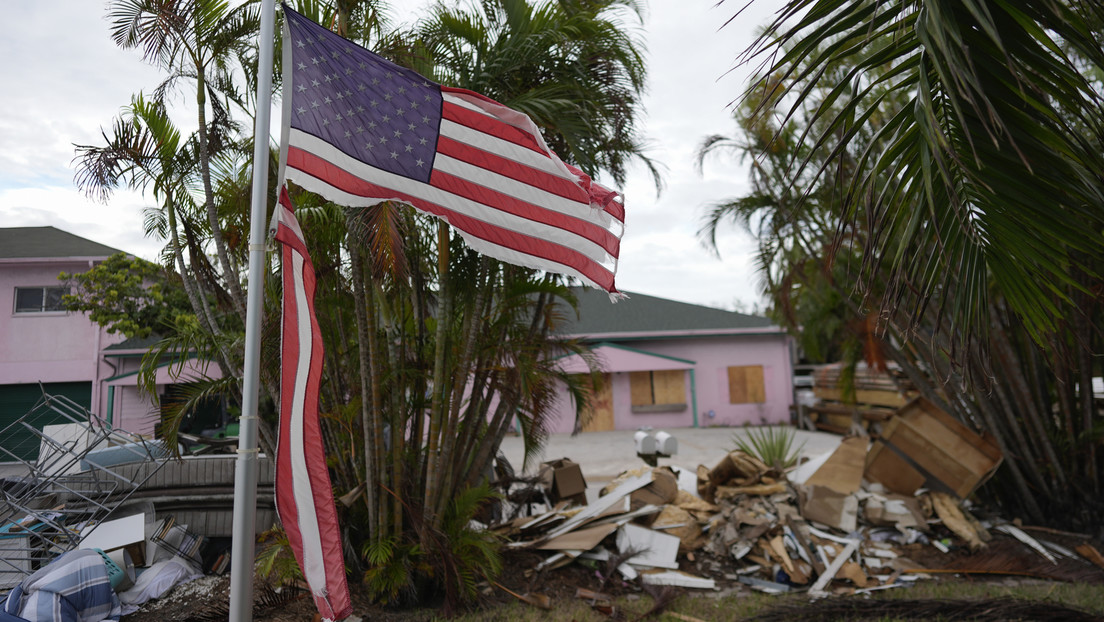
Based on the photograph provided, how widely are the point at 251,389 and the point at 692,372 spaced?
23.1 metres

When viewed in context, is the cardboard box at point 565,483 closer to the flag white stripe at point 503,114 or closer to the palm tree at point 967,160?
the flag white stripe at point 503,114

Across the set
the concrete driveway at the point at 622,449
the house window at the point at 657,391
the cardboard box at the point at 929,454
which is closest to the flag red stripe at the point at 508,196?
the cardboard box at the point at 929,454

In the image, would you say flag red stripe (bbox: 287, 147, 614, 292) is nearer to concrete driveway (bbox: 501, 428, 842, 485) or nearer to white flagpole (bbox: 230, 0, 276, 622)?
white flagpole (bbox: 230, 0, 276, 622)

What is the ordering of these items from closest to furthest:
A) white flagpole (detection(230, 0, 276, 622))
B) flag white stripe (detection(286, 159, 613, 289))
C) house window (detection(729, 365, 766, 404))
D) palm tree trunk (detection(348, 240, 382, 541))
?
white flagpole (detection(230, 0, 276, 622)) < flag white stripe (detection(286, 159, 613, 289)) < palm tree trunk (detection(348, 240, 382, 541)) < house window (detection(729, 365, 766, 404))

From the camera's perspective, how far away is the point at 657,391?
25.3 metres

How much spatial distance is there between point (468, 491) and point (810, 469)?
19.5ft

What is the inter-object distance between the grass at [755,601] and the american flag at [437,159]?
10.7 feet

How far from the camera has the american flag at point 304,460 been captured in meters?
3.64

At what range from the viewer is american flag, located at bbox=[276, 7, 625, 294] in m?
4.12

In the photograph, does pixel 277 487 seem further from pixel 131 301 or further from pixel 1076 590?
pixel 131 301

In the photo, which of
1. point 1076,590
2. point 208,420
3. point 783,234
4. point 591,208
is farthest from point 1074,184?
point 208,420

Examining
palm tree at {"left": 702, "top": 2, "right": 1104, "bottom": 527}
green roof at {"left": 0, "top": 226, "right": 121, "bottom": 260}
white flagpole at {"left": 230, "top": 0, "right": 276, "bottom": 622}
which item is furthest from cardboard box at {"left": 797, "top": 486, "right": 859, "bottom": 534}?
green roof at {"left": 0, "top": 226, "right": 121, "bottom": 260}

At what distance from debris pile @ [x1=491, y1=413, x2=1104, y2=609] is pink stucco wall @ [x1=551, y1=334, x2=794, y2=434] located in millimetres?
14846

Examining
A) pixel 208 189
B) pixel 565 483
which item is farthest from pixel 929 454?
pixel 208 189
